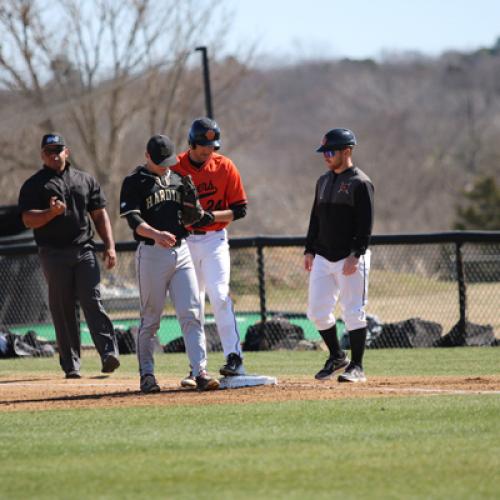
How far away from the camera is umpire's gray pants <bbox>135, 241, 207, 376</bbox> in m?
9.17

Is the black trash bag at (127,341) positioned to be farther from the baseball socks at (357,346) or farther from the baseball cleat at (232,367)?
the baseball cleat at (232,367)

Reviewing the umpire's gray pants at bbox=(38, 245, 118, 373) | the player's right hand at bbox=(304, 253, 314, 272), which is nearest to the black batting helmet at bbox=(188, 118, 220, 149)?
the player's right hand at bbox=(304, 253, 314, 272)

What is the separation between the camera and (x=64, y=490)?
19.0 feet

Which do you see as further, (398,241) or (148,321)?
(398,241)

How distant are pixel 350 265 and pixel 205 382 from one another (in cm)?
155

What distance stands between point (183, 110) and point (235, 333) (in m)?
22.6

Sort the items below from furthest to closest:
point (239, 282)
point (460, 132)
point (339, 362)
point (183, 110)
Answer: point (460, 132)
point (183, 110)
point (239, 282)
point (339, 362)

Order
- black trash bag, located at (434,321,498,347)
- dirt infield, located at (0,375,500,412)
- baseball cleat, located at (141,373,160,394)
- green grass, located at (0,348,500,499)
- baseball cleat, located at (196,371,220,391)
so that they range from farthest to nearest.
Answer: black trash bag, located at (434,321,498,347), baseball cleat, located at (141,373,160,394), baseball cleat, located at (196,371,220,391), dirt infield, located at (0,375,500,412), green grass, located at (0,348,500,499)

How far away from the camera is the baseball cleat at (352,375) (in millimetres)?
9859

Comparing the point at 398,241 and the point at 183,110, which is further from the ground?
the point at 183,110

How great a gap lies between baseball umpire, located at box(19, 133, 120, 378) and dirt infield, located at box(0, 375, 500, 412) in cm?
72

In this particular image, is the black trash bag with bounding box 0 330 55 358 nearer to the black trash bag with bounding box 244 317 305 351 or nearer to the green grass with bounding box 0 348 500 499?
the black trash bag with bounding box 244 317 305 351

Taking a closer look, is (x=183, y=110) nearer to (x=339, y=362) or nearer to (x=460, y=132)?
(x=339, y=362)

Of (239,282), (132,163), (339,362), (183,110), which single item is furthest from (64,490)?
(132,163)
